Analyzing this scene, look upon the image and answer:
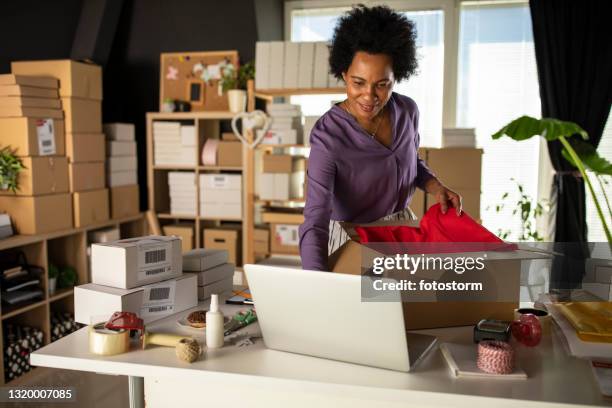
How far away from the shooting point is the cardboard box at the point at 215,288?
1954 millimetres

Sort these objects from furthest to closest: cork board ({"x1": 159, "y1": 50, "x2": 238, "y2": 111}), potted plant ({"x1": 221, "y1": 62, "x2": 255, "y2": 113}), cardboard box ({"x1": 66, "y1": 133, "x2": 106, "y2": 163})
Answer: cork board ({"x1": 159, "y1": 50, "x2": 238, "y2": 111}) → potted plant ({"x1": 221, "y1": 62, "x2": 255, "y2": 113}) → cardboard box ({"x1": 66, "y1": 133, "x2": 106, "y2": 163})

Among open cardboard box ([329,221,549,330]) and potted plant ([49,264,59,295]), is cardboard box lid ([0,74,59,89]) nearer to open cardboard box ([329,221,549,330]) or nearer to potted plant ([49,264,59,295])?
potted plant ([49,264,59,295])

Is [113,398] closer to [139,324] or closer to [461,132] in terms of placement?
[139,324]

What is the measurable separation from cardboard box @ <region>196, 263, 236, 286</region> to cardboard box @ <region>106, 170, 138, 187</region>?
7.94 feet

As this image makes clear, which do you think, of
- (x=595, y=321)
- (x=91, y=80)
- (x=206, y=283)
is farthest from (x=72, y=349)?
(x=91, y=80)

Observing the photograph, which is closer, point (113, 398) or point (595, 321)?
point (595, 321)

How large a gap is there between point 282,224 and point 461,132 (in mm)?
1441

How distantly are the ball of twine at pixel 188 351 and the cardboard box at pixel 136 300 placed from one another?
0.30 meters

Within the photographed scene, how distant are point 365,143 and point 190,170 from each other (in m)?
3.18

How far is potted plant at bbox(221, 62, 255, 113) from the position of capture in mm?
4301

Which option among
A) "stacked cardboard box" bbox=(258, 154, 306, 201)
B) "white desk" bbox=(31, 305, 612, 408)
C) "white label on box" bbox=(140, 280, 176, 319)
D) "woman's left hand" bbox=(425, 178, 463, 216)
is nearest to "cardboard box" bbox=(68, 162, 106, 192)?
"stacked cardboard box" bbox=(258, 154, 306, 201)

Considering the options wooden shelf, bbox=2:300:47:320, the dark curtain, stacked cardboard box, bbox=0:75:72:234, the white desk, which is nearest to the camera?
the white desk

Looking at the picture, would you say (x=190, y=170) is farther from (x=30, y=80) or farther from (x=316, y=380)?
(x=316, y=380)

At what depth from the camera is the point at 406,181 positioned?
6.31 feet
